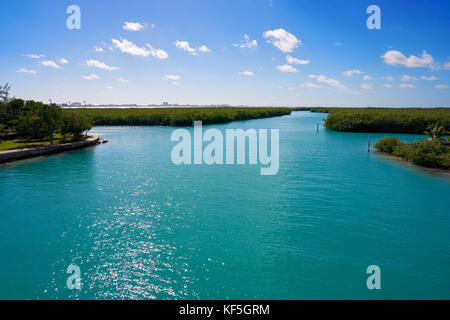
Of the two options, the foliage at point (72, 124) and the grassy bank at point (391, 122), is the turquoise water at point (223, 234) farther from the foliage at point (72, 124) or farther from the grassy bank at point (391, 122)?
the grassy bank at point (391, 122)

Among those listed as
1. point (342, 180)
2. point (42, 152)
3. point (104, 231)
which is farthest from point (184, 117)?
point (104, 231)

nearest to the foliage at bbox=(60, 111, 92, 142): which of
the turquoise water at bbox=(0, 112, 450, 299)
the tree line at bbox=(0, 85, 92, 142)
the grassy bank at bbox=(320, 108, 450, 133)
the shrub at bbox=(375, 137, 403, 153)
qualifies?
the tree line at bbox=(0, 85, 92, 142)

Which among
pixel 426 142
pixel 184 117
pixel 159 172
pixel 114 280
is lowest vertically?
pixel 114 280

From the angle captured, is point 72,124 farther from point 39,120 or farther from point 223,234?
point 223,234

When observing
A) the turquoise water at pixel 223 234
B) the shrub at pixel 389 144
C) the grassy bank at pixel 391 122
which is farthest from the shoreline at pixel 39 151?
the grassy bank at pixel 391 122

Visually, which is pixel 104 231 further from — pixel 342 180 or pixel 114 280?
pixel 342 180
